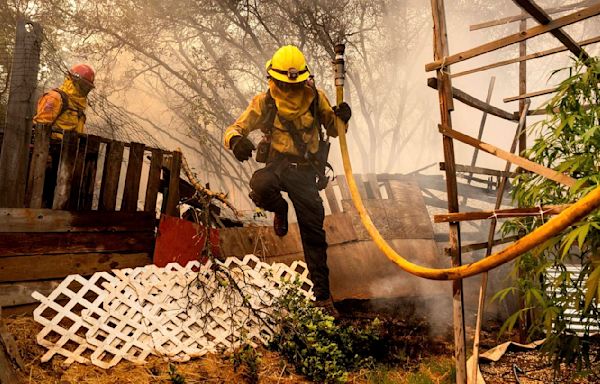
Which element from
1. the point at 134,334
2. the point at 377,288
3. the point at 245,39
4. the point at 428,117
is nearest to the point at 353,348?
the point at 377,288

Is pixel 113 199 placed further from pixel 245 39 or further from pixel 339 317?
pixel 245 39

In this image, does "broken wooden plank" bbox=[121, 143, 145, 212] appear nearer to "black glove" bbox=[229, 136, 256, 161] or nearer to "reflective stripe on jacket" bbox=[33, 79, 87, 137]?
"black glove" bbox=[229, 136, 256, 161]

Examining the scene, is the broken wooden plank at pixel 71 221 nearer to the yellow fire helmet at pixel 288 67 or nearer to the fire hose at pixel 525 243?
the yellow fire helmet at pixel 288 67

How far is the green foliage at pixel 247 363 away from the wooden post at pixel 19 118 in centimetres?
269

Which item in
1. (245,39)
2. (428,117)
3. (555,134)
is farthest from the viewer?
(428,117)

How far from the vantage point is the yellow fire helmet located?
487 centimetres

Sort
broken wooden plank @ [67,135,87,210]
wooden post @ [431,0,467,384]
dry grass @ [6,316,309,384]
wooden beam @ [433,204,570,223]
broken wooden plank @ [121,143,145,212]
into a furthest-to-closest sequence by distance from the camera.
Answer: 1. broken wooden plank @ [121,143,145,212]
2. broken wooden plank @ [67,135,87,210]
3. dry grass @ [6,316,309,384]
4. wooden post @ [431,0,467,384]
5. wooden beam @ [433,204,570,223]

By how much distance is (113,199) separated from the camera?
4.83 m

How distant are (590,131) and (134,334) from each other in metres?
4.02

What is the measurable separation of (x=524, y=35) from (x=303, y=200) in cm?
299

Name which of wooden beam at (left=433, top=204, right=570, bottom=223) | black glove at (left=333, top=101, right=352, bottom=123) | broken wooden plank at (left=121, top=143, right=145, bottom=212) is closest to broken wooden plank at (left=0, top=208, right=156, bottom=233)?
broken wooden plank at (left=121, top=143, right=145, bottom=212)

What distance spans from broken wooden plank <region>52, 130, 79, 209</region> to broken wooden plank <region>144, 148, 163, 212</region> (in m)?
0.87

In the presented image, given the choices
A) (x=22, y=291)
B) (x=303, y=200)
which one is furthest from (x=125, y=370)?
(x=303, y=200)

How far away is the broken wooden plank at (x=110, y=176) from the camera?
4.78 metres
